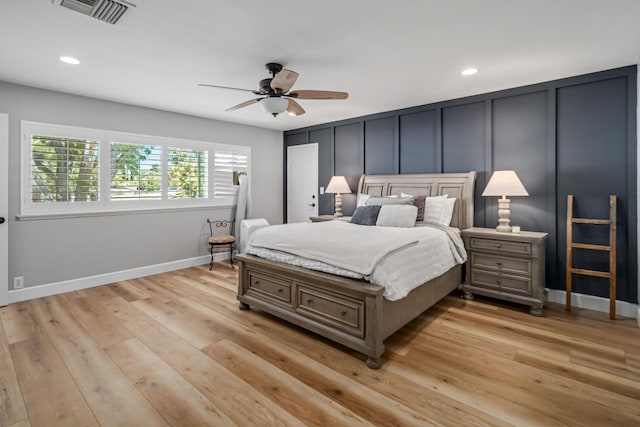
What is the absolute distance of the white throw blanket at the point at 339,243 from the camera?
2.57 m

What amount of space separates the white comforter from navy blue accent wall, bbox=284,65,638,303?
1083 mm

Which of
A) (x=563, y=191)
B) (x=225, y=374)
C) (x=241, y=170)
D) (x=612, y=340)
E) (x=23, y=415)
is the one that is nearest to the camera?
(x=23, y=415)

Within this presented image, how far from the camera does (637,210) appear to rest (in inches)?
124

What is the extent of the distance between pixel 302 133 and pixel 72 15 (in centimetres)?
434

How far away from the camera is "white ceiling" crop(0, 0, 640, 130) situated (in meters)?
2.21

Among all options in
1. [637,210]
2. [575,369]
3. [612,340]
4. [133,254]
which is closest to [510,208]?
[637,210]

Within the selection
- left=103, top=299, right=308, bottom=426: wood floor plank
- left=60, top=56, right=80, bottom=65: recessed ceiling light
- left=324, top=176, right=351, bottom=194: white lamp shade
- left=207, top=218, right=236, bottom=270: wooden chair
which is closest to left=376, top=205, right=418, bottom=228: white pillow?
left=324, top=176, right=351, bottom=194: white lamp shade

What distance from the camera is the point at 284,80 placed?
2.78 meters

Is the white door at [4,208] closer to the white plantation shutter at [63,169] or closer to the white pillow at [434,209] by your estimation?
the white plantation shutter at [63,169]

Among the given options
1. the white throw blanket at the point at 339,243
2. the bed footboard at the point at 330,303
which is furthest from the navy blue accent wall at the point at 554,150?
the white throw blanket at the point at 339,243

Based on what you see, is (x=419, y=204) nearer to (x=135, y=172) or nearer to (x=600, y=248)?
Result: (x=600, y=248)

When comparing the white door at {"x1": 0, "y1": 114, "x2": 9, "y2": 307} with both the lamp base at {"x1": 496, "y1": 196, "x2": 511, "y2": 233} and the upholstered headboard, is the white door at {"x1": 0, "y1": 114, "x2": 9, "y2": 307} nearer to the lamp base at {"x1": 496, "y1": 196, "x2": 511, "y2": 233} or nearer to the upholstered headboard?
the upholstered headboard

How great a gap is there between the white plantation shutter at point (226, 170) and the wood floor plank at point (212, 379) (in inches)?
116

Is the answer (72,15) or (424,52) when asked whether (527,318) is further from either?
(72,15)
